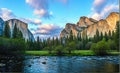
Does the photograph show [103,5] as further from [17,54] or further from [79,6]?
[17,54]

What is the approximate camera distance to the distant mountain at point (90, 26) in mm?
5629

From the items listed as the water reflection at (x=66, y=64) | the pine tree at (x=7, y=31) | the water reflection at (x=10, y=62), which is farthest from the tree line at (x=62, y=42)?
the water reflection at (x=66, y=64)

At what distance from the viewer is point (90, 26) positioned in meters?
5.99

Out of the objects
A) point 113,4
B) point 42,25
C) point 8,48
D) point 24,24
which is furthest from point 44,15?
point 113,4

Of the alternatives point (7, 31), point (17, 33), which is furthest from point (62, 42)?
point (7, 31)

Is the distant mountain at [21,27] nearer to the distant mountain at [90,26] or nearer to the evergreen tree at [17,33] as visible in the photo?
the evergreen tree at [17,33]

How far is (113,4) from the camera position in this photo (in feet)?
17.3

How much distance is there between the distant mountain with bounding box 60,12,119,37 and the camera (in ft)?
18.5

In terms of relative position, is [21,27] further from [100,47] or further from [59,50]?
[100,47]

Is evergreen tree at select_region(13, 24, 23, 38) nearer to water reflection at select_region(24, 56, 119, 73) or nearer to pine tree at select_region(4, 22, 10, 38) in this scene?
pine tree at select_region(4, 22, 10, 38)

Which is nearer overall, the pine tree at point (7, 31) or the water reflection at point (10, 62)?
the water reflection at point (10, 62)

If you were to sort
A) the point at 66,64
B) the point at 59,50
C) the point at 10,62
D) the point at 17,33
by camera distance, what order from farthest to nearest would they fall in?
1. the point at 66,64
2. the point at 59,50
3. the point at 10,62
4. the point at 17,33

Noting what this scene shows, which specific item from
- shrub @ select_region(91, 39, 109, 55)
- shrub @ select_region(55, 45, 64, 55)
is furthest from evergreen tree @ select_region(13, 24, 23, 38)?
Answer: shrub @ select_region(91, 39, 109, 55)

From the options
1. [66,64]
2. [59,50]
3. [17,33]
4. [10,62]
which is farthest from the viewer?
[66,64]
